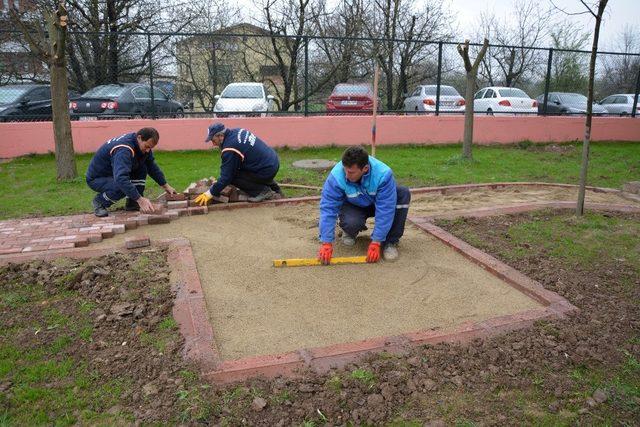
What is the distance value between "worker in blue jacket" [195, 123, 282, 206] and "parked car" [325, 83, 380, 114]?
20.2 ft

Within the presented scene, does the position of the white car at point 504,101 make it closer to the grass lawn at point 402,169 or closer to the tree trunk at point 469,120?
the grass lawn at point 402,169

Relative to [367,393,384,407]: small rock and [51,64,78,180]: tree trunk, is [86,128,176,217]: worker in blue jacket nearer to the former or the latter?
[51,64,78,180]: tree trunk

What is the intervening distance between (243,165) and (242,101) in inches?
236

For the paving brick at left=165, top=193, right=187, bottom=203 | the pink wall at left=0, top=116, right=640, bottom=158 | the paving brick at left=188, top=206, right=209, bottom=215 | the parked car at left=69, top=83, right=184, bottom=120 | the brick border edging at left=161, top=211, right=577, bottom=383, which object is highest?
the parked car at left=69, top=83, right=184, bottom=120

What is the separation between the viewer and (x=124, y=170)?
539 centimetres

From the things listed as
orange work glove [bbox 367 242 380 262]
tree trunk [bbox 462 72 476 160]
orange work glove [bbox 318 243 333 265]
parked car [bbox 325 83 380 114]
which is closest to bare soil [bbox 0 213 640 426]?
orange work glove [bbox 318 243 333 265]

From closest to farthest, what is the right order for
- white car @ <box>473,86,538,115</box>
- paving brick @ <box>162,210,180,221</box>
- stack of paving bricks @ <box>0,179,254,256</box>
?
stack of paving bricks @ <box>0,179,254,256</box> < paving brick @ <box>162,210,180,221</box> < white car @ <box>473,86,538,115</box>

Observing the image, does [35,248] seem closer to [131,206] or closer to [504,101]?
[131,206]

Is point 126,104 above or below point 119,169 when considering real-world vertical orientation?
above

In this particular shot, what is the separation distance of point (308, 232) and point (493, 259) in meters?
1.88

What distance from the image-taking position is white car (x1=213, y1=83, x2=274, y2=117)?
11023mm

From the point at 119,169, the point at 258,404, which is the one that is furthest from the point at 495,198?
the point at 258,404

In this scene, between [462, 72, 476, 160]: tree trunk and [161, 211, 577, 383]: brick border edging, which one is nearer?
[161, 211, 577, 383]: brick border edging

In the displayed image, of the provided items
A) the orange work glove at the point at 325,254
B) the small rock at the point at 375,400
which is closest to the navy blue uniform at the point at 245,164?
the orange work glove at the point at 325,254
